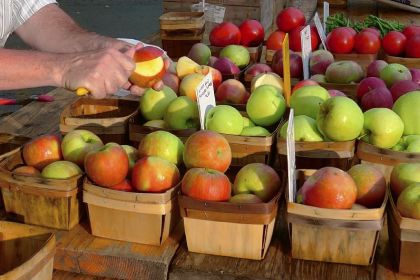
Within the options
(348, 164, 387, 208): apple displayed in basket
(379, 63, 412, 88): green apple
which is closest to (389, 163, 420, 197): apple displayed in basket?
(348, 164, 387, 208): apple displayed in basket

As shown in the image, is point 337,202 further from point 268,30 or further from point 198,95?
point 268,30

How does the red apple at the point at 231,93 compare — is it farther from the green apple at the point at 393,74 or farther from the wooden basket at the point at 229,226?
the wooden basket at the point at 229,226

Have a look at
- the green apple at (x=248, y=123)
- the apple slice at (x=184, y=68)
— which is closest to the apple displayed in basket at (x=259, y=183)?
the green apple at (x=248, y=123)

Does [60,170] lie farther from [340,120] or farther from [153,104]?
[340,120]

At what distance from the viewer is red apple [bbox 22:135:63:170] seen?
1.75 meters

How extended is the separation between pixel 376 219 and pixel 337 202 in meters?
0.10

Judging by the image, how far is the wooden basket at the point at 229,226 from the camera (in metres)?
1.46

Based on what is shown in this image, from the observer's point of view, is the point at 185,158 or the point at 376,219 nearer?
the point at 376,219

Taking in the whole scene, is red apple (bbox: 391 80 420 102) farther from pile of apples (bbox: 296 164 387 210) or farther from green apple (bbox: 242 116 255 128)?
pile of apples (bbox: 296 164 387 210)

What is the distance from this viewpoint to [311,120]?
1923 millimetres

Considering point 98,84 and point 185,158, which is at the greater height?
point 98,84

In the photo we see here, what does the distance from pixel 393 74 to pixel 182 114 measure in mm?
907

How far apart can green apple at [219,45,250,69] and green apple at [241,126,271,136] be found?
91 centimetres

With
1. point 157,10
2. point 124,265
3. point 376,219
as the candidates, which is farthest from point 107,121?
point 157,10
